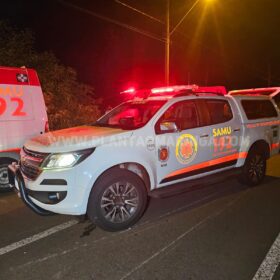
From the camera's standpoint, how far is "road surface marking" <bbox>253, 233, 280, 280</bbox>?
9.84 ft

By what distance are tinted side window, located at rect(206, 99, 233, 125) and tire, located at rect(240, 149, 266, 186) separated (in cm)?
93

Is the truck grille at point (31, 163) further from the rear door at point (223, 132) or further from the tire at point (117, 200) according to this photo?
the rear door at point (223, 132)

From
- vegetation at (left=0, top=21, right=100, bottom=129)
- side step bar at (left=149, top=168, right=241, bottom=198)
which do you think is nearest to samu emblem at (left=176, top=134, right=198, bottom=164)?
side step bar at (left=149, top=168, right=241, bottom=198)

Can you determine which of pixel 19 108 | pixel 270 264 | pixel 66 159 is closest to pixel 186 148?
pixel 66 159

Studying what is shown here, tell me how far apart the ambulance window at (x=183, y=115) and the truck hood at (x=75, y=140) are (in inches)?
36.2

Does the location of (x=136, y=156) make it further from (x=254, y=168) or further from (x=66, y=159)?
(x=254, y=168)

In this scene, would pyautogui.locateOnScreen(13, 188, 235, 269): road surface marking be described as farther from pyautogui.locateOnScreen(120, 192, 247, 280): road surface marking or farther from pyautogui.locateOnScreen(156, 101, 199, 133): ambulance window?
pyautogui.locateOnScreen(156, 101, 199, 133): ambulance window

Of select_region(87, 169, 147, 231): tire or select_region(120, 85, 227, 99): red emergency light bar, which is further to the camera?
select_region(120, 85, 227, 99): red emergency light bar

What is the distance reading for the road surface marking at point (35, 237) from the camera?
3568mm

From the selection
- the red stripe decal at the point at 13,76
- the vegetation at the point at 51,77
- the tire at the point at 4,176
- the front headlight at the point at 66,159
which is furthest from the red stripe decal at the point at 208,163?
the vegetation at the point at 51,77

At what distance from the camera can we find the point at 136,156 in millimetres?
4047

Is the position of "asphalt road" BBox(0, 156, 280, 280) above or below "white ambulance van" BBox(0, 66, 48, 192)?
below

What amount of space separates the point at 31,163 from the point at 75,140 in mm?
648

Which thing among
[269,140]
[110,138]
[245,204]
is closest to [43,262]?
[110,138]
